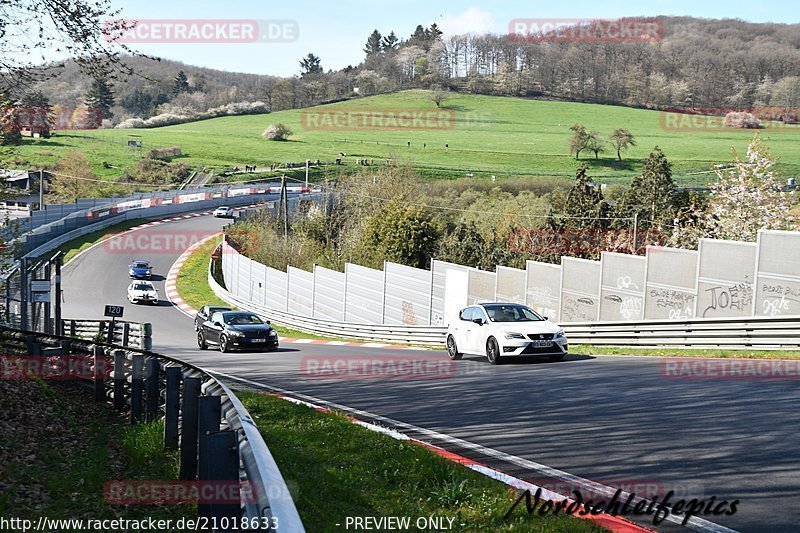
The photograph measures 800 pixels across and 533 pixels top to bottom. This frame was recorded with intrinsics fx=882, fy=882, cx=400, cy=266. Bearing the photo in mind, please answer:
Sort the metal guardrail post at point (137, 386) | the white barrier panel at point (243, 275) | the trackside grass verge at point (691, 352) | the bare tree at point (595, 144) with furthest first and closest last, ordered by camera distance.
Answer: the bare tree at point (595, 144) → the white barrier panel at point (243, 275) → the trackside grass verge at point (691, 352) → the metal guardrail post at point (137, 386)

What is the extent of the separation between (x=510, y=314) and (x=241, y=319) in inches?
485

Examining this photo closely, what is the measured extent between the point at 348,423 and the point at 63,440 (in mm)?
3464

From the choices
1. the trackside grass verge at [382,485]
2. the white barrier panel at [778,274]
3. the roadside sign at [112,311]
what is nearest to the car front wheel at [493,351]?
the white barrier panel at [778,274]

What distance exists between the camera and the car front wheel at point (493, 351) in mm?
20609

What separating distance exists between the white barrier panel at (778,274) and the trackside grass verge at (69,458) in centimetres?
A: 1501

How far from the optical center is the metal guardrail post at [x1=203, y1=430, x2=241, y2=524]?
517 centimetres

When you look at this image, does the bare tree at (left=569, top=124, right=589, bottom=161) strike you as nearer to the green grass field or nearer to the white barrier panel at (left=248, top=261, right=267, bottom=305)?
the green grass field

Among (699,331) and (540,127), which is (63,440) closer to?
(699,331)

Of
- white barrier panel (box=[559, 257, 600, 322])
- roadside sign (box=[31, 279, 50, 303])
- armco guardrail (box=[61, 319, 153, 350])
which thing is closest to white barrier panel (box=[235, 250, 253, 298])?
armco guardrail (box=[61, 319, 153, 350])

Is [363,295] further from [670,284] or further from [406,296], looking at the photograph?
[670,284]

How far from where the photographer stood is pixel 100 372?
1287cm

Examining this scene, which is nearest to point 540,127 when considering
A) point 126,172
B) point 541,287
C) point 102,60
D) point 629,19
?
point 629,19

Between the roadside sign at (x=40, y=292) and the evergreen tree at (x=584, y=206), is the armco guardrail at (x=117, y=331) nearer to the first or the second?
the roadside sign at (x=40, y=292)

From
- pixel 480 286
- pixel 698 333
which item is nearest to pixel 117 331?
pixel 480 286
